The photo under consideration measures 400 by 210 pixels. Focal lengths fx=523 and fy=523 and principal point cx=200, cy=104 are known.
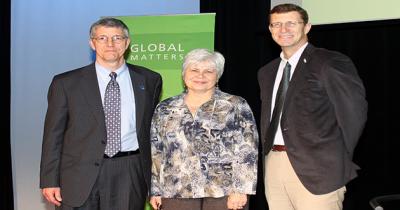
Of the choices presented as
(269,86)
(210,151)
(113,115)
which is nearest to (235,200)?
(210,151)

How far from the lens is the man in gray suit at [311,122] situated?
269cm

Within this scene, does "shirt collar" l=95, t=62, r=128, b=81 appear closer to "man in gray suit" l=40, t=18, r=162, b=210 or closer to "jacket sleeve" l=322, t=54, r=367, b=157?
"man in gray suit" l=40, t=18, r=162, b=210

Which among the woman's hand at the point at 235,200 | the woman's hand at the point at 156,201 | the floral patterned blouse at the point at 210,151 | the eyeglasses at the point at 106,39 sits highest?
the eyeglasses at the point at 106,39

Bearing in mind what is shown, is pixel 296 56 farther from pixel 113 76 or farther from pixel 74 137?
pixel 74 137

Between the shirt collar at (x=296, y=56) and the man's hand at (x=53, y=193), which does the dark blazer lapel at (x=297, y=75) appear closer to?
the shirt collar at (x=296, y=56)

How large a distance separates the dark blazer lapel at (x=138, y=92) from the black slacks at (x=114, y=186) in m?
0.20

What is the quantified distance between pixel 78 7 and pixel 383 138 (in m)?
3.00

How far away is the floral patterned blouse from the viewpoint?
2.75m

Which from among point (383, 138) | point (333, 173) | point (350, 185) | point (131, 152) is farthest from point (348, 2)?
point (131, 152)

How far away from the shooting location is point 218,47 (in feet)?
17.2

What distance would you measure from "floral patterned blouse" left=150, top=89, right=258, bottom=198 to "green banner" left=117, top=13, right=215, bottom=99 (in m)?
1.17
